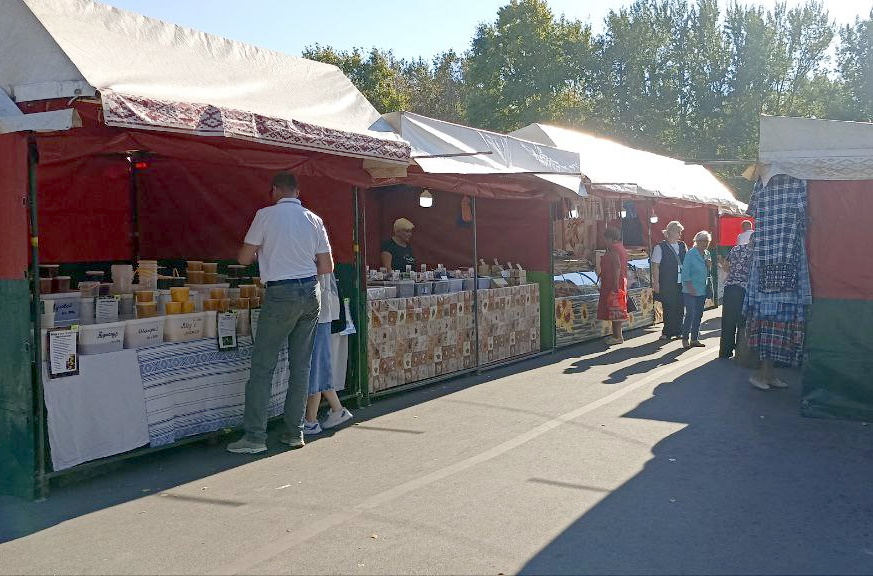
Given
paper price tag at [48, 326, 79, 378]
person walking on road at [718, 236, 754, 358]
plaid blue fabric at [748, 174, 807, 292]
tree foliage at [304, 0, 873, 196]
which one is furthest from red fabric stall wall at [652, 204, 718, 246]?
tree foliage at [304, 0, 873, 196]

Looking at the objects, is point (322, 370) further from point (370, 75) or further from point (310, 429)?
point (370, 75)

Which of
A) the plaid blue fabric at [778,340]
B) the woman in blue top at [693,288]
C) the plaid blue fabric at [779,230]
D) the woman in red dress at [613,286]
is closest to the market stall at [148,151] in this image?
the plaid blue fabric at [779,230]

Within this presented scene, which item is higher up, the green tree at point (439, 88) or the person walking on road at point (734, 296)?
the green tree at point (439, 88)

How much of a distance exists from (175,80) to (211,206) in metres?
3.24

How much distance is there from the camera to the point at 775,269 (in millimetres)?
8047

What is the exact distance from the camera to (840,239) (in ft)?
25.0

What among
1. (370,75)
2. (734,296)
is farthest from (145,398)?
(370,75)

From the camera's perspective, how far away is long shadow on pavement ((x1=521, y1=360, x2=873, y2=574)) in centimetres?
412

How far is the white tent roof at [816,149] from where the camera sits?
24.0 ft

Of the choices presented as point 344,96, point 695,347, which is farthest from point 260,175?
point 695,347

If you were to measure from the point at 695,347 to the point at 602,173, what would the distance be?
9.84 feet

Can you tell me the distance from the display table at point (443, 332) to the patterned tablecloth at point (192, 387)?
1.74m

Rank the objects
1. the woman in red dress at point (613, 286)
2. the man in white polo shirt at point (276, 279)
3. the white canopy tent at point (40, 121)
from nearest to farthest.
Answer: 1. the white canopy tent at point (40, 121)
2. the man in white polo shirt at point (276, 279)
3. the woman in red dress at point (613, 286)

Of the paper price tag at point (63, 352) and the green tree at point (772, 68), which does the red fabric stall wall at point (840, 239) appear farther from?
the green tree at point (772, 68)
